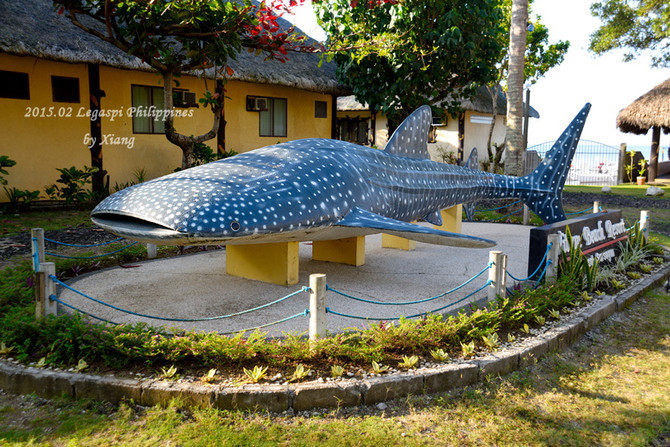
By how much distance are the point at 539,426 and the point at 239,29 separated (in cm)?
869

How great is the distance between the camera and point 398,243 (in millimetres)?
8789

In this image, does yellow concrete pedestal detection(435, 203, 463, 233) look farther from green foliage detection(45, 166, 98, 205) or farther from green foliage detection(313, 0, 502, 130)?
green foliage detection(45, 166, 98, 205)

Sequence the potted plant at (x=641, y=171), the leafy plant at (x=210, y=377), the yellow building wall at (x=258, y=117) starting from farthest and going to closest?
the potted plant at (x=641, y=171)
the yellow building wall at (x=258, y=117)
the leafy plant at (x=210, y=377)

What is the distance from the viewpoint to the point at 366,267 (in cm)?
743

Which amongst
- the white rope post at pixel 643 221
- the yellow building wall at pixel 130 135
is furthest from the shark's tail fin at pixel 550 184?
the yellow building wall at pixel 130 135

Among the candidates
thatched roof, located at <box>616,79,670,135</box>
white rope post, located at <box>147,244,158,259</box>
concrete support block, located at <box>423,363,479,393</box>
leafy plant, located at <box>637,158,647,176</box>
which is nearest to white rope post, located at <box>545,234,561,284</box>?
concrete support block, located at <box>423,363,479,393</box>

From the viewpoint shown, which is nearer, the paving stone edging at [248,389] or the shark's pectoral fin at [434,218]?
the paving stone edging at [248,389]

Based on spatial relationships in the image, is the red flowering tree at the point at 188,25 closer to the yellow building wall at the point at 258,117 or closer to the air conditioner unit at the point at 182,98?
the air conditioner unit at the point at 182,98

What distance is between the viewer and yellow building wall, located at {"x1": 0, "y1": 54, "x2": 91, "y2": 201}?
37.5 feet

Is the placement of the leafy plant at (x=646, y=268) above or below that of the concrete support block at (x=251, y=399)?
above

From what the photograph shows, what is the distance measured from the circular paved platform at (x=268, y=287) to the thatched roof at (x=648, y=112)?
17721 millimetres

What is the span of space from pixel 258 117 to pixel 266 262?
10831 mm

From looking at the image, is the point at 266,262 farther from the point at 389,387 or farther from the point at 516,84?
the point at 516,84

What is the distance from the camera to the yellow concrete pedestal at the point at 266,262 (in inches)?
243
